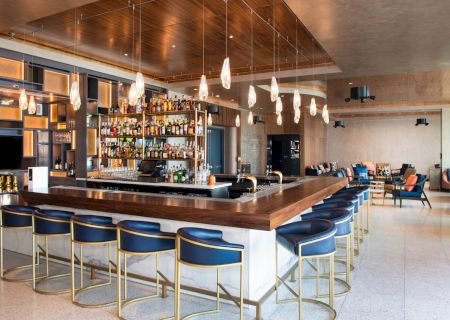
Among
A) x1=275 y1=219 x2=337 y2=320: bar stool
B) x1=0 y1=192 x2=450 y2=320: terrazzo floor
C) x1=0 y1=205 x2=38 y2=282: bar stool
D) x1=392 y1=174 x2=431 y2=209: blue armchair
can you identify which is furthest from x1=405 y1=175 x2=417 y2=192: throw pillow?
x1=0 y1=205 x2=38 y2=282: bar stool

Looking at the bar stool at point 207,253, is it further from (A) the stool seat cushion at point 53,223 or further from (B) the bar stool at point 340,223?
(A) the stool seat cushion at point 53,223

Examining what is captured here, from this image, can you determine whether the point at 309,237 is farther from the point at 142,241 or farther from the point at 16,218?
the point at 16,218

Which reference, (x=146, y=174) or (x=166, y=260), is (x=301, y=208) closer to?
(x=166, y=260)

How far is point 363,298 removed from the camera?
3.84m

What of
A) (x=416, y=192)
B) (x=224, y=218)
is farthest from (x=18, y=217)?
(x=416, y=192)

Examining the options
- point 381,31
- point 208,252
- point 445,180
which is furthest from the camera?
point 445,180

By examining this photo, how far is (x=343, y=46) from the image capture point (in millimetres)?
6066

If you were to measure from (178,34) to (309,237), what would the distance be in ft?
15.7

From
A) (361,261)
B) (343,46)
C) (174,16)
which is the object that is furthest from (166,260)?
(343,46)

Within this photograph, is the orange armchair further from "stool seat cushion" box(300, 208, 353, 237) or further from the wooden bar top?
"stool seat cushion" box(300, 208, 353, 237)

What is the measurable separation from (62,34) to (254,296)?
579 cm

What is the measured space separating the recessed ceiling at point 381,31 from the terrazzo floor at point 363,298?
328 centimetres

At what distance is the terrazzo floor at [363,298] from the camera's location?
3.47m

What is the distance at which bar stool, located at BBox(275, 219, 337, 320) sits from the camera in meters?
3.15
